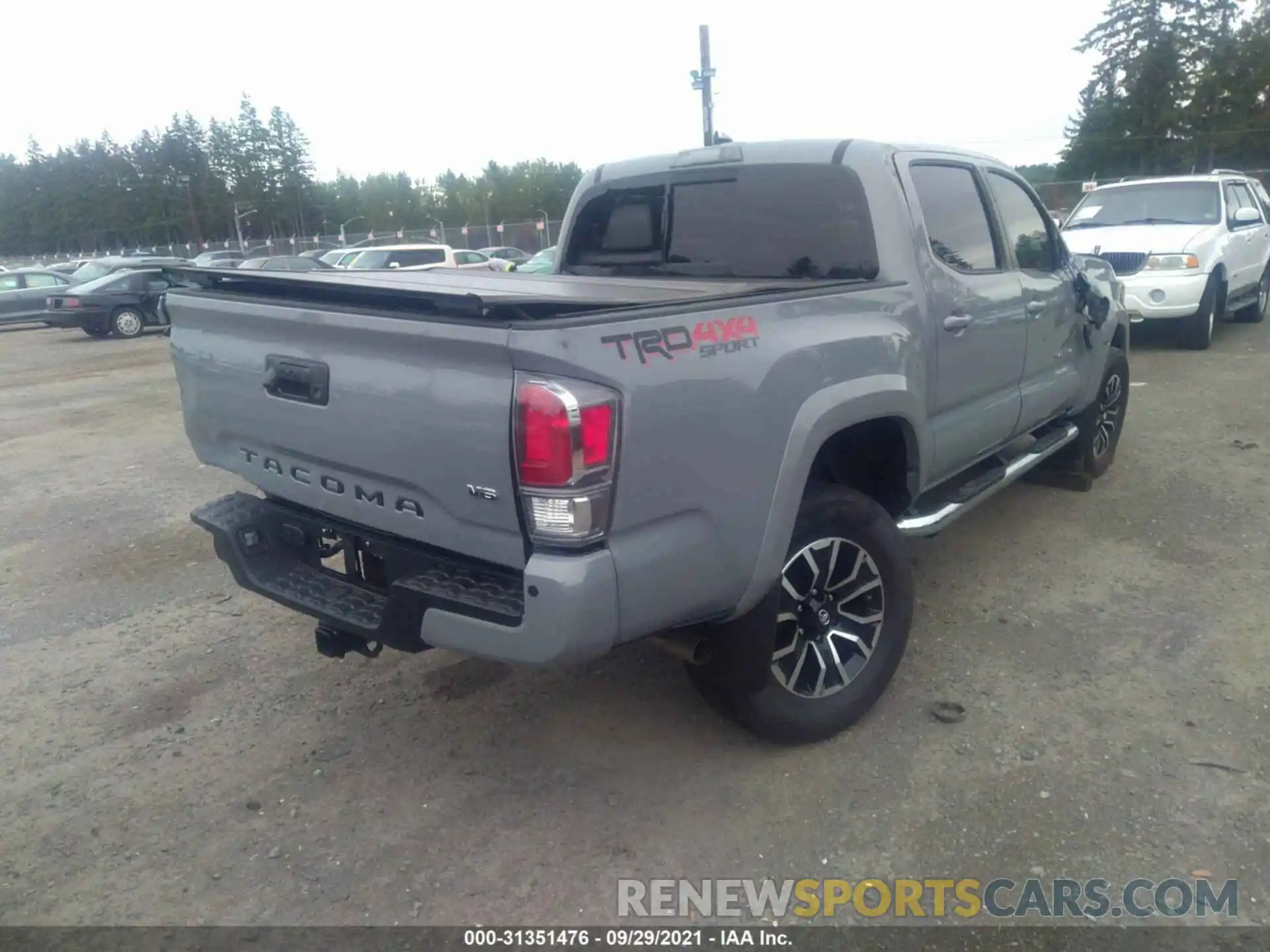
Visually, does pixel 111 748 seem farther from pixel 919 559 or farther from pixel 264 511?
pixel 919 559

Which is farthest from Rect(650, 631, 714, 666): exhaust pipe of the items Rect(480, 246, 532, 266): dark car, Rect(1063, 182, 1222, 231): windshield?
Rect(480, 246, 532, 266): dark car

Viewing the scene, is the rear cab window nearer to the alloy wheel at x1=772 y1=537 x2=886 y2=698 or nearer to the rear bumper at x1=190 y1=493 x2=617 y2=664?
the alloy wheel at x1=772 y1=537 x2=886 y2=698

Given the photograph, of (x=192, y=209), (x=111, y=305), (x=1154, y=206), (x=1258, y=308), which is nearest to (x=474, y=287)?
(x=1154, y=206)

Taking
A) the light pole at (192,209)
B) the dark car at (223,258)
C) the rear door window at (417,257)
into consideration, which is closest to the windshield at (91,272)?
the dark car at (223,258)

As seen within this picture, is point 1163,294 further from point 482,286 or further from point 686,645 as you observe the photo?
point 686,645

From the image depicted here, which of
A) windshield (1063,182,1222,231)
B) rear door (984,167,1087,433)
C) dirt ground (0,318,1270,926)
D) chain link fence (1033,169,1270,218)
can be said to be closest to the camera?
dirt ground (0,318,1270,926)

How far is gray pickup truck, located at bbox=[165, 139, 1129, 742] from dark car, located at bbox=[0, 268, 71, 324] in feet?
72.1

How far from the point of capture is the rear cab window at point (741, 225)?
3.70m

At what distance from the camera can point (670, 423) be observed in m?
2.53

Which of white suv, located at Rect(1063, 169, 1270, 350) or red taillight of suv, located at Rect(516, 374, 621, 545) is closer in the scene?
red taillight of suv, located at Rect(516, 374, 621, 545)

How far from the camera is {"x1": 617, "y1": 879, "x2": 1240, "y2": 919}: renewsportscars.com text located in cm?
254

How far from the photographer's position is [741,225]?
3.96m

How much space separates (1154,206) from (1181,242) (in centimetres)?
107

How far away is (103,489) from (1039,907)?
6946mm
